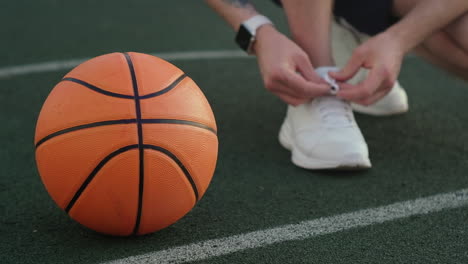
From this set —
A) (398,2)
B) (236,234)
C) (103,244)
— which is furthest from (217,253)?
(398,2)

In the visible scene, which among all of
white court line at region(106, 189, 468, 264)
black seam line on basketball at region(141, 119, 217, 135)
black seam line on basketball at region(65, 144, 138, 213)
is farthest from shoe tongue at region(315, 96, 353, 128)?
black seam line on basketball at region(65, 144, 138, 213)

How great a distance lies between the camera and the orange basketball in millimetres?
1887

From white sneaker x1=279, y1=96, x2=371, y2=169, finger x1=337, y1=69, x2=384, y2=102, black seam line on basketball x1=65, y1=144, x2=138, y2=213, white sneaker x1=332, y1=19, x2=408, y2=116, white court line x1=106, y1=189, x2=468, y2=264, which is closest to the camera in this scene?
black seam line on basketball x1=65, y1=144, x2=138, y2=213

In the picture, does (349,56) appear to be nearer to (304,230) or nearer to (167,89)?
(304,230)

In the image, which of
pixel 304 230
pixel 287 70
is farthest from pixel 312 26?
pixel 304 230

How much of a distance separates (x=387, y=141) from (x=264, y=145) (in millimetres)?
681

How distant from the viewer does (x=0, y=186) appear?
253cm

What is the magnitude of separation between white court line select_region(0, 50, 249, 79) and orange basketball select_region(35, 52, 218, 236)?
2315 mm

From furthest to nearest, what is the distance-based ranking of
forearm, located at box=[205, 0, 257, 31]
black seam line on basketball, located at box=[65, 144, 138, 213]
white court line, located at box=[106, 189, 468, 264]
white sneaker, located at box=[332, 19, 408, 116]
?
white sneaker, located at box=[332, 19, 408, 116]
forearm, located at box=[205, 0, 257, 31]
white court line, located at box=[106, 189, 468, 264]
black seam line on basketball, located at box=[65, 144, 138, 213]

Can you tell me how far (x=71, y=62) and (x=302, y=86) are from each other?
235 cm

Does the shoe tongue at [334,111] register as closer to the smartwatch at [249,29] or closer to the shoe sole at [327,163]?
the shoe sole at [327,163]

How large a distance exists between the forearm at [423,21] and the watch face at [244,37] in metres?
0.66

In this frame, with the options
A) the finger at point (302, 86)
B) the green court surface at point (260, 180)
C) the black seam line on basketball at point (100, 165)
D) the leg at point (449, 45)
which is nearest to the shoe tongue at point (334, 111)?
the finger at point (302, 86)

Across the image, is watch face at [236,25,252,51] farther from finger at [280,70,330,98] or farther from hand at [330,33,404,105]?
hand at [330,33,404,105]
